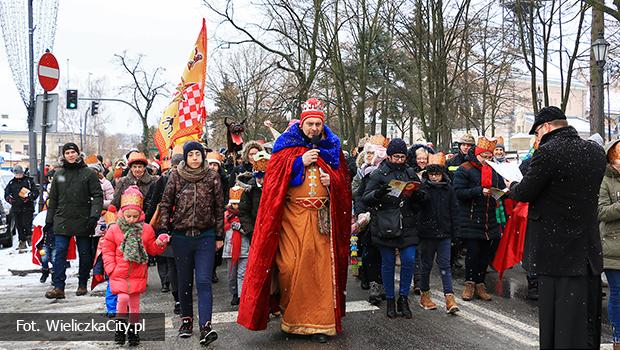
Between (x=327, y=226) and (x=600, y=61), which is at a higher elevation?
(x=600, y=61)

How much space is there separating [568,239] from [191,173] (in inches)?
138

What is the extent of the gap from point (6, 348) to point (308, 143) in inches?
144

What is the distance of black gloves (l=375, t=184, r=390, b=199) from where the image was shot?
577 centimetres

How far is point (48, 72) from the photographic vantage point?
369 inches

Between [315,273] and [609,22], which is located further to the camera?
[609,22]

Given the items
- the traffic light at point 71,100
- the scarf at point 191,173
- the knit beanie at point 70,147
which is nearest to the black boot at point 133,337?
the scarf at point 191,173

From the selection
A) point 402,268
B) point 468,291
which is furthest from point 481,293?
point 402,268

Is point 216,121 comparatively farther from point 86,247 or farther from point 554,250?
point 554,250

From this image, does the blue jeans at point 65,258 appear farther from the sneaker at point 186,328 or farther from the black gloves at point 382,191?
the black gloves at point 382,191

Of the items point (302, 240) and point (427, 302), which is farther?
point (427, 302)

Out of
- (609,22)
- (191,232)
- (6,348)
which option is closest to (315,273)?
(191,232)

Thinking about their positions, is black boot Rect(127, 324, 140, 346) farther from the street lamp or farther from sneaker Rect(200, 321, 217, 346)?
the street lamp

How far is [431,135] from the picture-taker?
690 inches

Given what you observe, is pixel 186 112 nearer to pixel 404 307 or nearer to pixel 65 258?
pixel 65 258
